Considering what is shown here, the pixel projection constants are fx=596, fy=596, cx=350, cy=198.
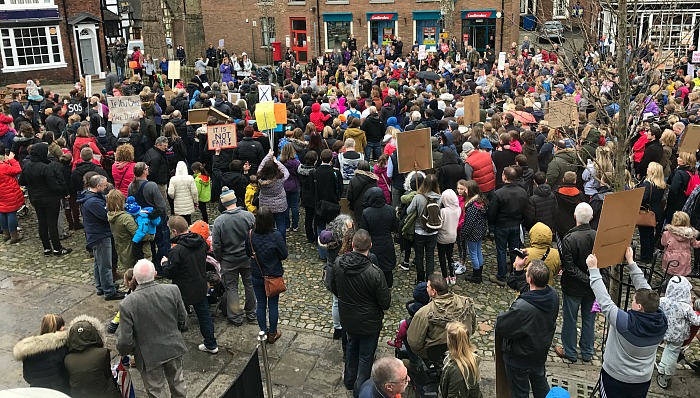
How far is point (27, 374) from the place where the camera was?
17.4ft

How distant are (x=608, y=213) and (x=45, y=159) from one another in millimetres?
8747

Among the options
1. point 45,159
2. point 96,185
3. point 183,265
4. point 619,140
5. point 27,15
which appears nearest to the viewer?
point 619,140

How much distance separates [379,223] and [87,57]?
29203 millimetres

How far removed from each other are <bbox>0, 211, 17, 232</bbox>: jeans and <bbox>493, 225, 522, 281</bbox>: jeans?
8.50m

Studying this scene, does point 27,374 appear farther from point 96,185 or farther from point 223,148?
point 223,148

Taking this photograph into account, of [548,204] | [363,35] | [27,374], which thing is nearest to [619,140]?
[548,204]

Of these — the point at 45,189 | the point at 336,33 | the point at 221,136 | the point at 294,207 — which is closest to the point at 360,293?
the point at 294,207

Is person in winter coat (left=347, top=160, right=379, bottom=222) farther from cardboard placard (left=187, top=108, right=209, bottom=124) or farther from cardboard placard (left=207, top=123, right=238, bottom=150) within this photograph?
cardboard placard (left=187, top=108, right=209, bottom=124)

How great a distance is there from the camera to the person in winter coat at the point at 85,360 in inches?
207

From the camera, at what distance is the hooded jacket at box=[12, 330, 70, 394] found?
5215 millimetres

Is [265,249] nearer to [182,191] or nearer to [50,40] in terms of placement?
[182,191]

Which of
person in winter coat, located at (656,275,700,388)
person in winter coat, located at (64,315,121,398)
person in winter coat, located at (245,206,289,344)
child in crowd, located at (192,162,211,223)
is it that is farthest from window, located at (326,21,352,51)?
person in winter coat, located at (64,315,121,398)

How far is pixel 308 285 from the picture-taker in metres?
9.13

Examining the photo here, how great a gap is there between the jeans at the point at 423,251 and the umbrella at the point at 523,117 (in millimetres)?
→ 4944
